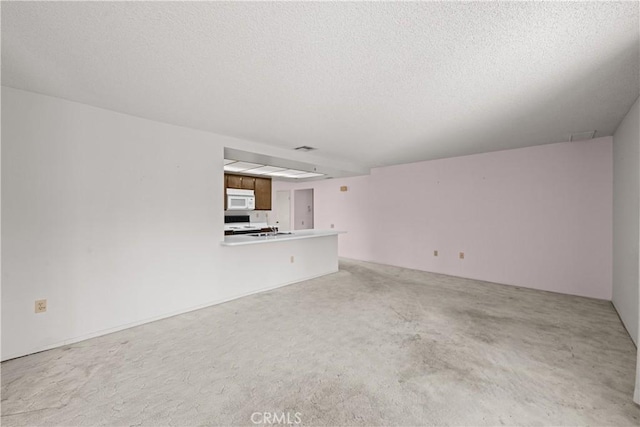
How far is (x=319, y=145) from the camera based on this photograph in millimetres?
4082

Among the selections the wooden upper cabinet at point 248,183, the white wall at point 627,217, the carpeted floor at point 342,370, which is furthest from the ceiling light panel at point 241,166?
the white wall at point 627,217

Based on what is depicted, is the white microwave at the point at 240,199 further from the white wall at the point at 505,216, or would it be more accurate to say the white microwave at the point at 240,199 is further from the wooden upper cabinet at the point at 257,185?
the white wall at the point at 505,216

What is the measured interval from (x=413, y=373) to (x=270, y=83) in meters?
2.55

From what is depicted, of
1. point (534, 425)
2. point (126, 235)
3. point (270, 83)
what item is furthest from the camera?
point (126, 235)

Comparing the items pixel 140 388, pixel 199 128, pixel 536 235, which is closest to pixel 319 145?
pixel 199 128

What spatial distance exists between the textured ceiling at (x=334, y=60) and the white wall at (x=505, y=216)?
110 centimetres

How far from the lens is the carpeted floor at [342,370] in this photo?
1.62 metres

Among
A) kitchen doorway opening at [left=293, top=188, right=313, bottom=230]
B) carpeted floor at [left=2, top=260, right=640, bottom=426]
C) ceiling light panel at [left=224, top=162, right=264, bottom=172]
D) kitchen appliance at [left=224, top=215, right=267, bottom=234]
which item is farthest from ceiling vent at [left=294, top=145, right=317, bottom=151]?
kitchen doorway opening at [left=293, top=188, right=313, bottom=230]

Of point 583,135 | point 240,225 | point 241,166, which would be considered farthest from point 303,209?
point 583,135

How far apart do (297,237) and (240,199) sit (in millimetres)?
1934

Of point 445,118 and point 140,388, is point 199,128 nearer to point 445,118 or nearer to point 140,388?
point 140,388

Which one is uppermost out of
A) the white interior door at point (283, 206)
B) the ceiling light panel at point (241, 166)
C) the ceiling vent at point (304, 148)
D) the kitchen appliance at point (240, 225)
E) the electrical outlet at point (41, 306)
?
the ceiling vent at point (304, 148)

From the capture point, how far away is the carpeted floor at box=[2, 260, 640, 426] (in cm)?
162

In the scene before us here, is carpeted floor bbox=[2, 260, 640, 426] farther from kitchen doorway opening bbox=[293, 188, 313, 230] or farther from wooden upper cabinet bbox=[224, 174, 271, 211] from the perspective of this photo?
kitchen doorway opening bbox=[293, 188, 313, 230]
